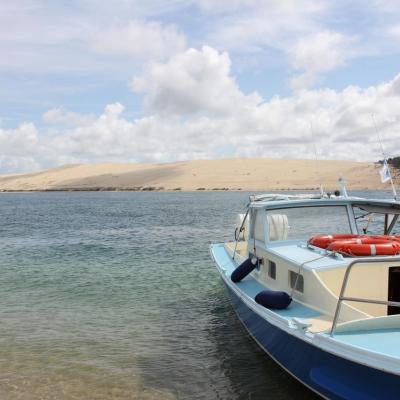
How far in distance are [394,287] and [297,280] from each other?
1411 millimetres

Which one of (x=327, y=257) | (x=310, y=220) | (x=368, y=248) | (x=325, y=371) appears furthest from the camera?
(x=310, y=220)

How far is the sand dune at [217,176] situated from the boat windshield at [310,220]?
8663 cm

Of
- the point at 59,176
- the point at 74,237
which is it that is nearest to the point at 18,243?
the point at 74,237

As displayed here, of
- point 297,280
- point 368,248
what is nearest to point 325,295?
point 297,280

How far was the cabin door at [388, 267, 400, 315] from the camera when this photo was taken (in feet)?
25.0

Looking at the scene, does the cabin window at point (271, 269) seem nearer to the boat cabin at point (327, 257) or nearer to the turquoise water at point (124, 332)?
the boat cabin at point (327, 257)

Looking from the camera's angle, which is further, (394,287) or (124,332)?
(124,332)

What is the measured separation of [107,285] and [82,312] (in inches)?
110

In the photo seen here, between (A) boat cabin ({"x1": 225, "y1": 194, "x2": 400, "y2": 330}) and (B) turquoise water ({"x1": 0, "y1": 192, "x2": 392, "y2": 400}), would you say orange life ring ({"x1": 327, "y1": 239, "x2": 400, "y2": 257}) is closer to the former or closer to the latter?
(A) boat cabin ({"x1": 225, "y1": 194, "x2": 400, "y2": 330})

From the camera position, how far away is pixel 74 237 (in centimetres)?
2745

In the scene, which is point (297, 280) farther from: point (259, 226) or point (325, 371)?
point (259, 226)

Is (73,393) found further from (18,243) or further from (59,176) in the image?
(59,176)

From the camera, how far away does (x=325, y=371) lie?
6.55 meters

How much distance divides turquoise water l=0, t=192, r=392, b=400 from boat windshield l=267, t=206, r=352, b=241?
229cm
